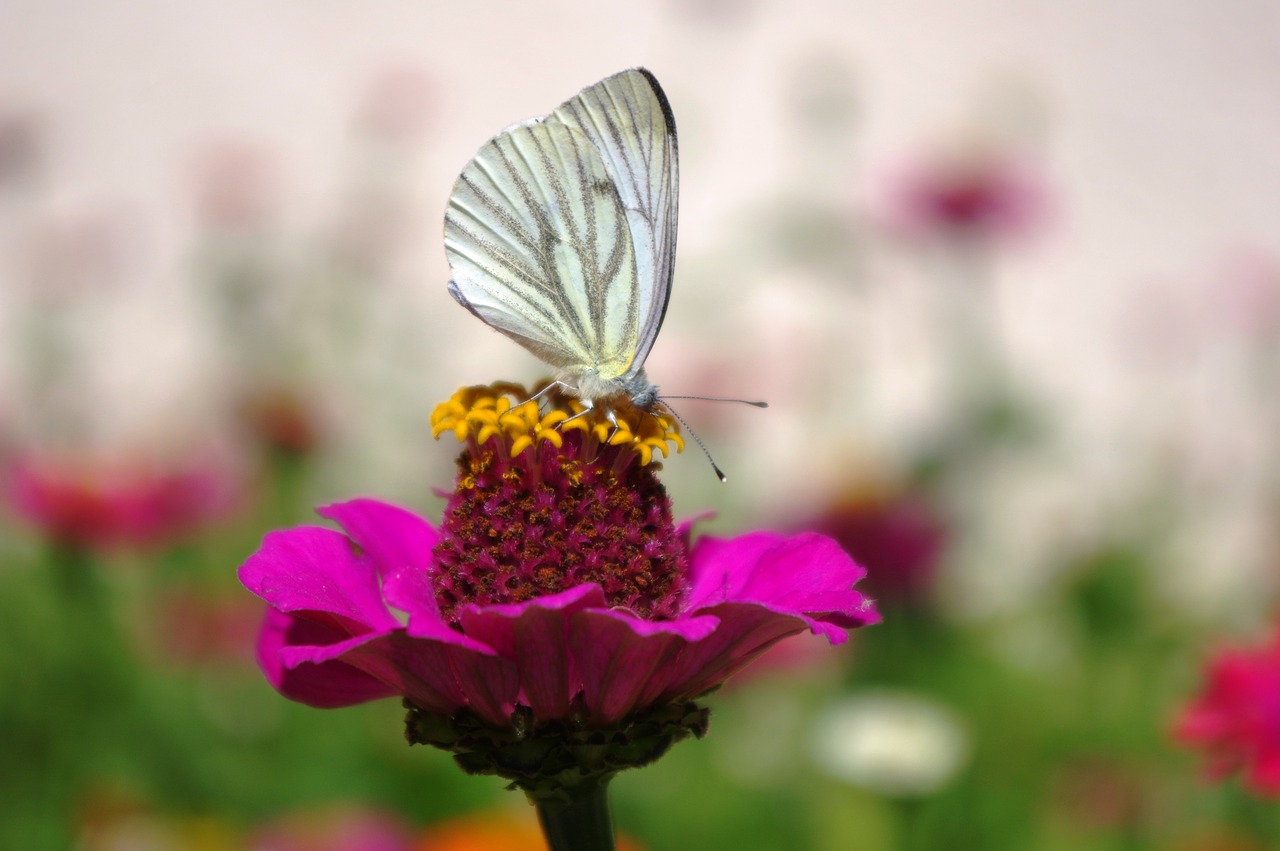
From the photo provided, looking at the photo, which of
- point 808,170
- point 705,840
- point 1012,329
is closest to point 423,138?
point 808,170

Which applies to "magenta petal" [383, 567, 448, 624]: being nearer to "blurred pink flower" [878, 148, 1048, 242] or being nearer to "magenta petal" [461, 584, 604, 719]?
"magenta petal" [461, 584, 604, 719]

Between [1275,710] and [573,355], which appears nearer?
[573,355]

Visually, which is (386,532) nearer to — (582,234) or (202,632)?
(582,234)

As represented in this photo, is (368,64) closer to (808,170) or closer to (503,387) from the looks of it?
(808,170)

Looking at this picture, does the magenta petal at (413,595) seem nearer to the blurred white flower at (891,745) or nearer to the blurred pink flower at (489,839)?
the blurred pink flower at (489,839)

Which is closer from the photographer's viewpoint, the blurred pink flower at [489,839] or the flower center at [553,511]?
the flower center at [553,511]

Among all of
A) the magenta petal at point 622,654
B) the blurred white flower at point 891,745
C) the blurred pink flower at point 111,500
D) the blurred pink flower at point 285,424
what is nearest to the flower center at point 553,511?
the magenta petal at point 622,654

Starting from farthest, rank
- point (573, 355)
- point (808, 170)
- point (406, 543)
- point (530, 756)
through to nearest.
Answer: point (808, 170), point (573, 355), point (406, 543), point (530, 756)
